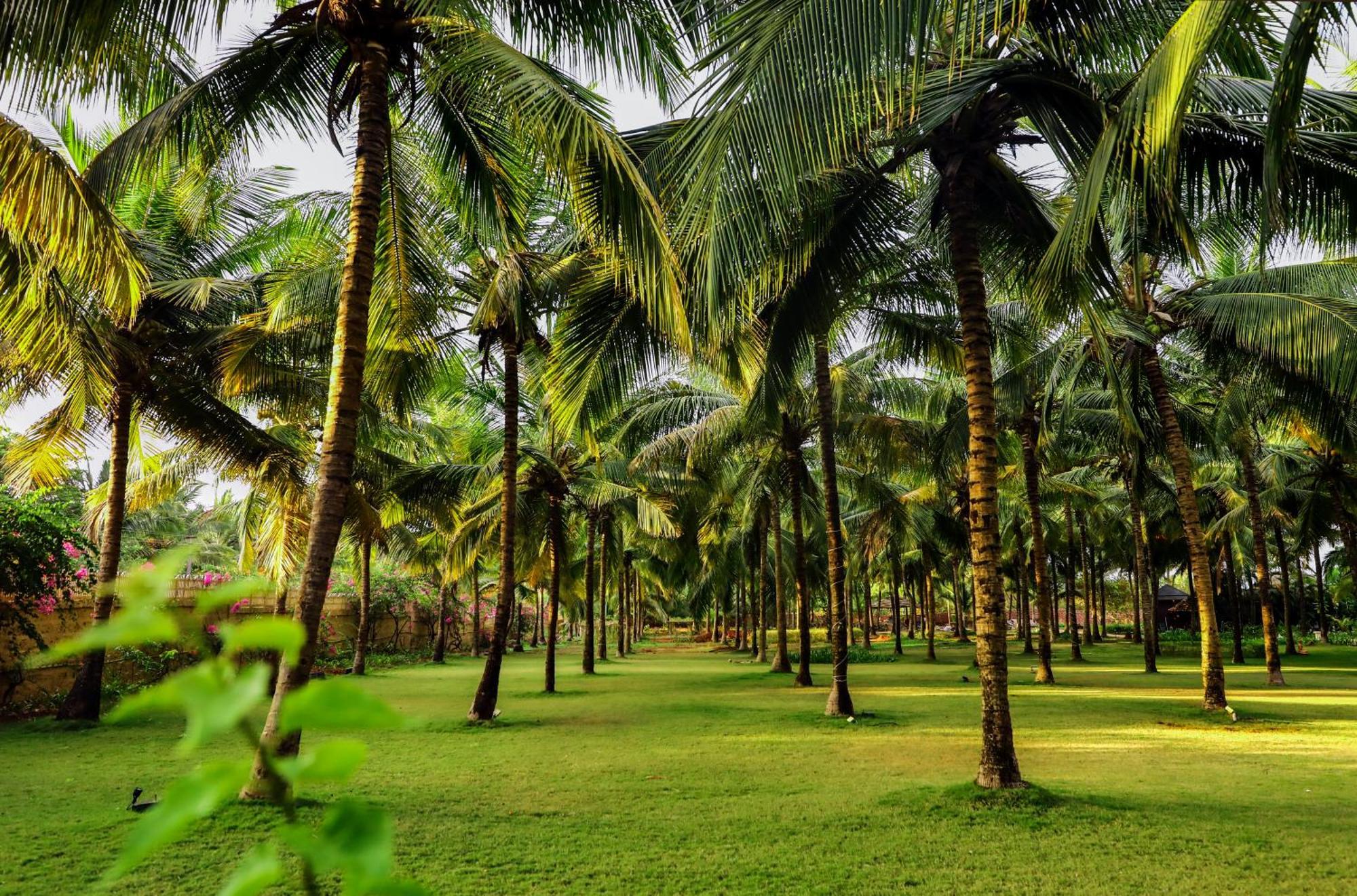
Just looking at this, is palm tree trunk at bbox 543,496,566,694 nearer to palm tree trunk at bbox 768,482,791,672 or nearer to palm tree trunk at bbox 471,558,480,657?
palm tree trunk at bbox 768,482,791,672

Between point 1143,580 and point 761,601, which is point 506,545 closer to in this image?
point 761,601

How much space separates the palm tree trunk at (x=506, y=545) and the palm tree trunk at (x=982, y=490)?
676 centimetres

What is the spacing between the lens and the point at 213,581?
13.5 meters

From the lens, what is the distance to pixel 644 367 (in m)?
9.52

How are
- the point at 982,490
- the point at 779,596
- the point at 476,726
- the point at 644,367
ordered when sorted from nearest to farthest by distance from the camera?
the point at 982,490
the point at 644,367
the point at 476,726
the point at 779,596

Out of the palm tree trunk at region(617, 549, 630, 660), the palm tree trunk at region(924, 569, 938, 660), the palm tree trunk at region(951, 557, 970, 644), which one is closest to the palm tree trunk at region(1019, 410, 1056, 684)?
the palm tree trunk at region(924, 569, 938, 660)

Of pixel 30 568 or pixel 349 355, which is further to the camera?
pixel 30 568

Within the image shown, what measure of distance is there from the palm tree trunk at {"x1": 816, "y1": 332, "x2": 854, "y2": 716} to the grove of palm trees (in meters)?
0.07

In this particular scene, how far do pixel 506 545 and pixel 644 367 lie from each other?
387cm

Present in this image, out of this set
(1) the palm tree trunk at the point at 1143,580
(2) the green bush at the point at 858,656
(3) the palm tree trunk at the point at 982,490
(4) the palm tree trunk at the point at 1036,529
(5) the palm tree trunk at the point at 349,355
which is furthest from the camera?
(2) the green bush at the point at 858,656

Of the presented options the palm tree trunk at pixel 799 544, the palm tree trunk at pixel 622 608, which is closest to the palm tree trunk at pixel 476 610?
the palm tree trunk at pixel 622 608

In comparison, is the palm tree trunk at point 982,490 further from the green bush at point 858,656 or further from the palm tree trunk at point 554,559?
the green bush at point 858,656

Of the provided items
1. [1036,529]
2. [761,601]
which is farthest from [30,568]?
[1036,529]

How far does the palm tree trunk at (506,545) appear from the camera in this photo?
37.8ft
